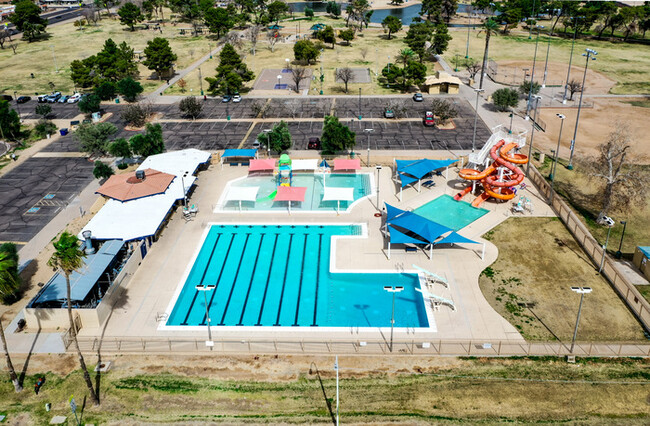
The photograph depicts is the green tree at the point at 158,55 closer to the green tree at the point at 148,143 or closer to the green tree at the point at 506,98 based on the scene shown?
the green tree at the point at 148,143

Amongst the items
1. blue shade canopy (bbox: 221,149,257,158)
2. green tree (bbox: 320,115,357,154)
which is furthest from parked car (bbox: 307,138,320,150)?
blue shade canopy (bbox: 221,149,257,158)

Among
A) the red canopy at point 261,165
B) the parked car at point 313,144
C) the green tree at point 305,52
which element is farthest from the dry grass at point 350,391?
the green tree at point 305,52

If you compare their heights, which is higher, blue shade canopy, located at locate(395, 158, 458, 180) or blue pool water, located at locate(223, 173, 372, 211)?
blue shade canopy, located at locate(395, 158, 458, 180)

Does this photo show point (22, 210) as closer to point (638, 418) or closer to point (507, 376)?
point (507, 376)

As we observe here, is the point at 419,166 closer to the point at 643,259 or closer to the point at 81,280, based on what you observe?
the point at 643,259

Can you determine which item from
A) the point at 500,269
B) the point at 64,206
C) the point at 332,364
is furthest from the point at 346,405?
the point at 64,206

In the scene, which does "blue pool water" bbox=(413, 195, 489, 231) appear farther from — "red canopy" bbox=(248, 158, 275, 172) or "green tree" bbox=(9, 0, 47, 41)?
"green tree" bbox=(9, 0, 47, 41)
